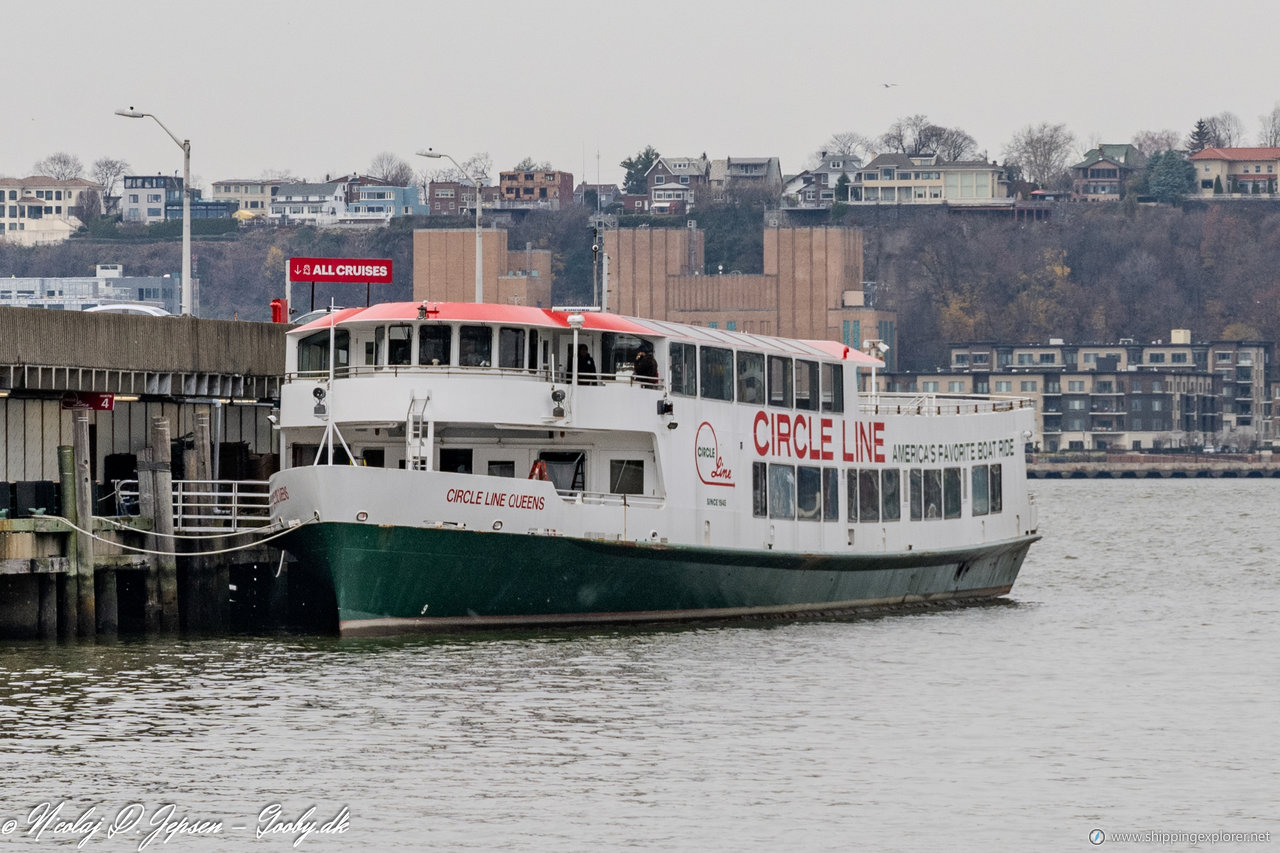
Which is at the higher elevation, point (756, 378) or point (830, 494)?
point (756, 378)

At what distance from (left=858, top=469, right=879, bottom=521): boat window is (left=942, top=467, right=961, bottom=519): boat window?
2.91 meters

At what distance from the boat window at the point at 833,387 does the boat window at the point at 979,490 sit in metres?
6.00

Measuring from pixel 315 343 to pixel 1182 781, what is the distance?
1914 cm

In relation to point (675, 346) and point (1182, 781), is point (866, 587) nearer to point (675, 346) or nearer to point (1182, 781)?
point (675, 346)

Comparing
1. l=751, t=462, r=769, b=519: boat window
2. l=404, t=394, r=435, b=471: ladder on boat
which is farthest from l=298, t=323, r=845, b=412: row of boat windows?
l=751, t=462, r=769, b=519: boat window

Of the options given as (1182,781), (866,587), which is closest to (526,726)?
(1182,781)

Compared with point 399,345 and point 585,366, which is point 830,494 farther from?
point 399,345

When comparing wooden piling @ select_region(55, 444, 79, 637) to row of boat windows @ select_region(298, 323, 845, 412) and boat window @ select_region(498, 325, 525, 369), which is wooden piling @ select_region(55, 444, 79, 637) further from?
boat window @ select_region(498, 325, 525, 369)

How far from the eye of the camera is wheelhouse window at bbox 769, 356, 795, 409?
42094 mm

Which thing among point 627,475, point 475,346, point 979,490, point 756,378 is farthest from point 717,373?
point 979,490

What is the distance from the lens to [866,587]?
45.2 meters

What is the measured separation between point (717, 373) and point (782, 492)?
10.3 ft

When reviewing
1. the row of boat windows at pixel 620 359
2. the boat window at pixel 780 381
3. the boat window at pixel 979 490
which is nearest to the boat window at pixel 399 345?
the row of boat windows at pixel 620 359

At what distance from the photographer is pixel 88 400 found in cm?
3903
